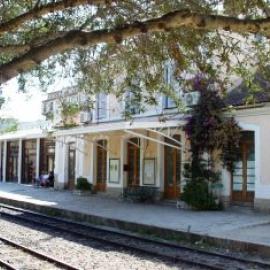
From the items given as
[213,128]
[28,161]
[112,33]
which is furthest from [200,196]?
[28,161]

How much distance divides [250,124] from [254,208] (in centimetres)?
288

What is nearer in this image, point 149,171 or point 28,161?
point 149,171

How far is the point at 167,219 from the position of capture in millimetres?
18531

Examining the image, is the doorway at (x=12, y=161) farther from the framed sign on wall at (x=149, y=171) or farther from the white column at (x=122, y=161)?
the framed sign on wall at (x=149, y=171)

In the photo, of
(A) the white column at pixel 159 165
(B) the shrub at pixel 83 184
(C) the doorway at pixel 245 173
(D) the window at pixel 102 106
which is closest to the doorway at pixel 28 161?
(D) the window at pixel 102 106

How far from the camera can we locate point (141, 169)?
26.5 meters

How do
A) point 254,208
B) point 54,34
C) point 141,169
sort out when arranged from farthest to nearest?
point 141,169, point 254,208, point 54,34

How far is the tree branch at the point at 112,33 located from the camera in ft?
26.3

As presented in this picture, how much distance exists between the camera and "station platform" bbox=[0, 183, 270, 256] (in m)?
14.8

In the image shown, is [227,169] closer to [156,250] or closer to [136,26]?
[156,250]

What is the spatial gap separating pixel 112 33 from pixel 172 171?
675 inches

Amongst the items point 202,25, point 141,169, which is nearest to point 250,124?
point 141,169

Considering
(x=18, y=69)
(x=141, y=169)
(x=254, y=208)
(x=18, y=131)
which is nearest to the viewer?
(x=18, y=69)

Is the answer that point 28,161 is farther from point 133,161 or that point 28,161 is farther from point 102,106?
point 133,161
